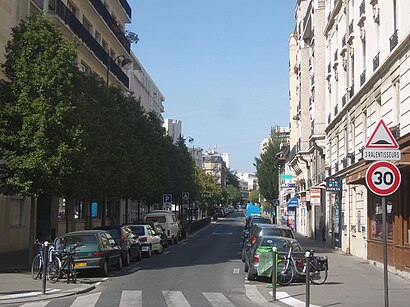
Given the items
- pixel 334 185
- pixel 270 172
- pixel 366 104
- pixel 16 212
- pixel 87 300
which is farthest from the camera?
pixel 270 172

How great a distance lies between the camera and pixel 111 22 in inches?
1773

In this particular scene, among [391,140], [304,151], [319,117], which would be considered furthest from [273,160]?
[391,140]

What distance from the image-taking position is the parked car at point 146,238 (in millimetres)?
27078

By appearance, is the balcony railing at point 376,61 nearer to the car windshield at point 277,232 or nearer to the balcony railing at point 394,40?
the balcony railing at point 394,40

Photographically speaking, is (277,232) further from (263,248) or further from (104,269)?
(104,269)

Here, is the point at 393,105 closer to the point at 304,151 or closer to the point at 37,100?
the point at 37,100

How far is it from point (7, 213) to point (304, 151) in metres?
28.5

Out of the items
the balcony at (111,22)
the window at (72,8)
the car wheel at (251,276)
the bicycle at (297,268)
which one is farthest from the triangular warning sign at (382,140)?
the balcony at (111,22)

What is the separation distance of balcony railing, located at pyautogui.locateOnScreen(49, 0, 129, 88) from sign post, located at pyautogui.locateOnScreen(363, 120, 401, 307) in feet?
82.3

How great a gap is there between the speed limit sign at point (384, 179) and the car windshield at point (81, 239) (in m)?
10.9

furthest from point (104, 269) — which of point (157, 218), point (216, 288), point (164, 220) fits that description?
point (157, 218)

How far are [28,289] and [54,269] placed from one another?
175 cm

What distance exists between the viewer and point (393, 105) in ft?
64.8

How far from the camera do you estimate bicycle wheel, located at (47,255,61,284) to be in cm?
1683
